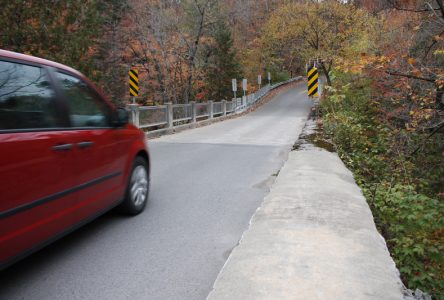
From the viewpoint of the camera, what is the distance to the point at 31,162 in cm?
292

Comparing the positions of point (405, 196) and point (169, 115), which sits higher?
point (169, 115)

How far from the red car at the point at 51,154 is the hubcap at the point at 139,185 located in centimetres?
30

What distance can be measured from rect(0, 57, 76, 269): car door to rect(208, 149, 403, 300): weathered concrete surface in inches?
58.2

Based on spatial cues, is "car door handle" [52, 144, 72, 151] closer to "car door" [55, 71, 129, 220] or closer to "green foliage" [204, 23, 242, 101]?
"car door" [55, 71, 129, 220]

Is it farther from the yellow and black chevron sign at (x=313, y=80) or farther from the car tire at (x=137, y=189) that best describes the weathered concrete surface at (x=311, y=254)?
the yellow and black chevron sign at (x=313, y=80)

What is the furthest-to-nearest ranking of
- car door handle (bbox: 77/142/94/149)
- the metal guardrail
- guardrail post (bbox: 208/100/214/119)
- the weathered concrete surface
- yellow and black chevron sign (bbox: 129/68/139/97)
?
guardrail post (bbox: 208/100/214/119) → yellow and black chevron sign (bbox: 129/68/139/97) → the metal guardrail → car door handle (bbox: 77/142/94/149) → the weathered concrete surface

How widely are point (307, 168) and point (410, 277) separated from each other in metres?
3.41

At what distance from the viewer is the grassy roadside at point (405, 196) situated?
4.33 meters

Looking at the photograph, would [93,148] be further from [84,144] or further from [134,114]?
[134,114]

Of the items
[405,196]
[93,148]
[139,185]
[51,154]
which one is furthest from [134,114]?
[51,154]

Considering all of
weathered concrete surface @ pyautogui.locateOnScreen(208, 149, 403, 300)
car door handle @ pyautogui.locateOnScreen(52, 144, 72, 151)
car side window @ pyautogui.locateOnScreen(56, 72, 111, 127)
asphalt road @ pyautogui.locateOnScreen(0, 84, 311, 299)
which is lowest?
asphalt road @ pyautogui.locateOnScreen(0, 84, 311, 299)

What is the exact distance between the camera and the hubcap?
486 cm

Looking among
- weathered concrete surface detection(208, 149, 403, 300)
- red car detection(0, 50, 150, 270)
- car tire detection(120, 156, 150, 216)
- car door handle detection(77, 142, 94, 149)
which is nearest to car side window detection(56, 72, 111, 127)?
red car detection(0, 50, 150, 270)

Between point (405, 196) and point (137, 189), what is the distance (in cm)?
428
